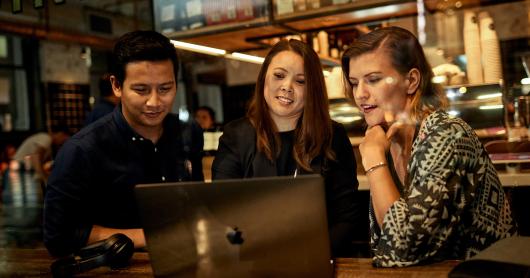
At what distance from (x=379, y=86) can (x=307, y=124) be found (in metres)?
0.46

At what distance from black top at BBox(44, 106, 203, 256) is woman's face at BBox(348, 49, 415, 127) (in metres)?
0.73

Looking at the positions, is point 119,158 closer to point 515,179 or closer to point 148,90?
point 148,90

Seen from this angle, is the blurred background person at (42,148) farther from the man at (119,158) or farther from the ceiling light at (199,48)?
the man at (119,158)

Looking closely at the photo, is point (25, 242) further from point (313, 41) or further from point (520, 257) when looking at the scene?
point (520, 257)

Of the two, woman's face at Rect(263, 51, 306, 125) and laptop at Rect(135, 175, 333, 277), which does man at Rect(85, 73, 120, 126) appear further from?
laptop at Rect(135, 175, 333, 277)

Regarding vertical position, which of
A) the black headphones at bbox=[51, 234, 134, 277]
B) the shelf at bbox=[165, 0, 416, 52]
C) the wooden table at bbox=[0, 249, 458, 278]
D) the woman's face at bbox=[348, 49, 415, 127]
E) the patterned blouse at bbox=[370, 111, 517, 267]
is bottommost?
the wooden table at bbox=[0, 249, 458, 278]

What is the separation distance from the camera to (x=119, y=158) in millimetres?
1761

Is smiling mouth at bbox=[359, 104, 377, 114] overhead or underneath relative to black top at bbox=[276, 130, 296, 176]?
overhead

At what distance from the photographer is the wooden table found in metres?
1.23

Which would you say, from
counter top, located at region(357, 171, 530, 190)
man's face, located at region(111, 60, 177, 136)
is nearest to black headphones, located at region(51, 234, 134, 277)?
man's face, located at region(111, 60, 177, 136)

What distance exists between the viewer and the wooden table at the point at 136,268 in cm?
Answer: 123

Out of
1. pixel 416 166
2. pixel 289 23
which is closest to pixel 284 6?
pixel 289 23

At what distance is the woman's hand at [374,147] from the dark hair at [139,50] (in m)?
0.70

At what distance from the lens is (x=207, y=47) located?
4.12m
